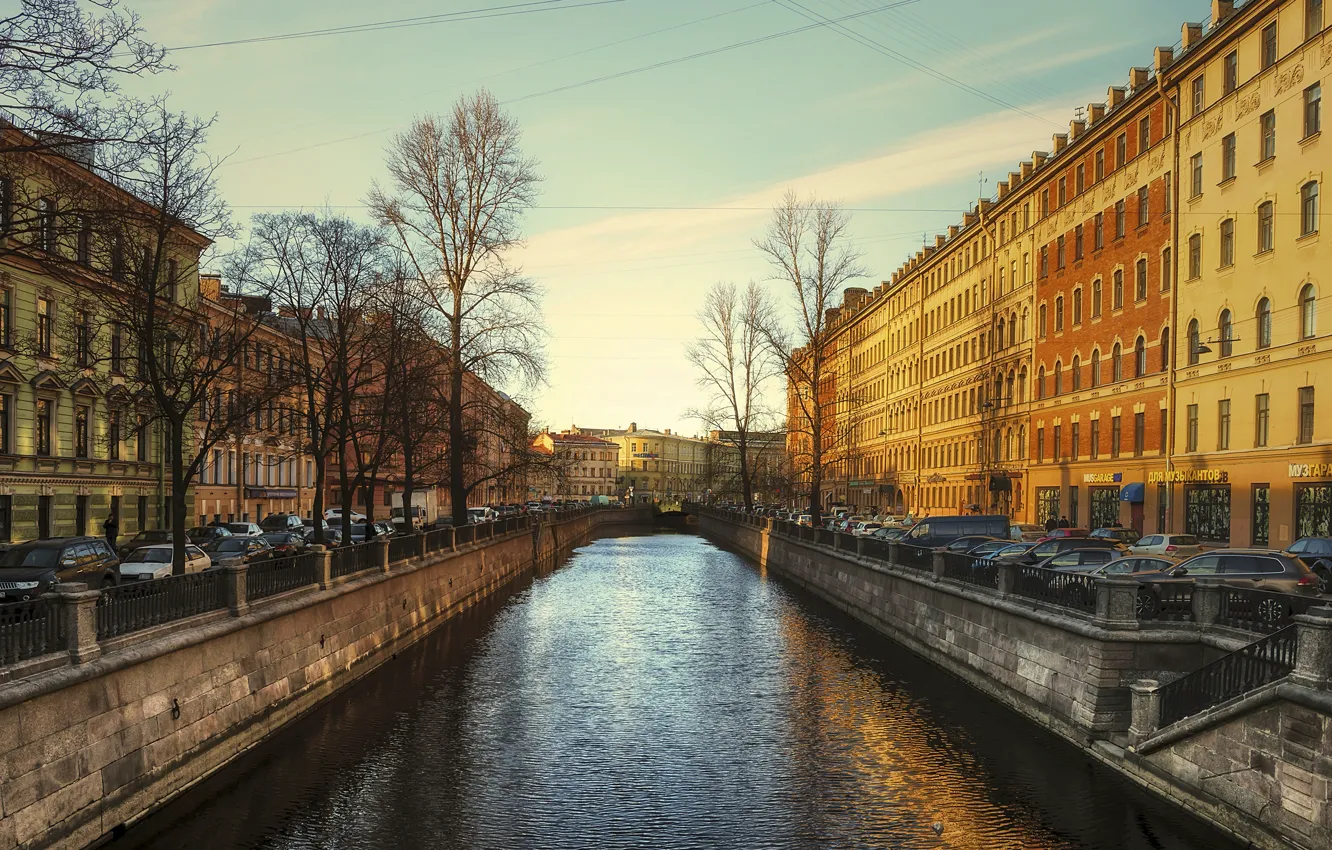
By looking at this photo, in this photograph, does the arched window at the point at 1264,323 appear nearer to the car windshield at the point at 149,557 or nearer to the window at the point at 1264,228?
the window at the point at 1264,228

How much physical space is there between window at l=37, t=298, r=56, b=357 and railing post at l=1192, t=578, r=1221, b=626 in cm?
4056

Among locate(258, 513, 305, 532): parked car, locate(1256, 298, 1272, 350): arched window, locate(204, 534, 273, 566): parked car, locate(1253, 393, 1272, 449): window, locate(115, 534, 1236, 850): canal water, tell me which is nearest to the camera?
locate(115, 534, 1236, 850): canal water

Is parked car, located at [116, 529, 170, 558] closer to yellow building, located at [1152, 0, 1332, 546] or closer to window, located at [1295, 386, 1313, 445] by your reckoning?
yellow building, located at [1152, 0, 1332, 546]

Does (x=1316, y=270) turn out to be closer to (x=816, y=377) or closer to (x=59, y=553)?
(x=816, y=377)

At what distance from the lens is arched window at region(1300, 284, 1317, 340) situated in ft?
121

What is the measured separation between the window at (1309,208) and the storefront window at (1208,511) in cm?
997

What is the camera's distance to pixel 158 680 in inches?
586

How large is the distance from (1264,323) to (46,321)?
4539 cm

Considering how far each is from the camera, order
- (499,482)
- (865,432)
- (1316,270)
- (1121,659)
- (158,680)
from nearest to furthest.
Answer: (158,680), (1121,659), (1316,270), (499,482), (865,432)

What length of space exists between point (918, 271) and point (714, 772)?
7944 cm

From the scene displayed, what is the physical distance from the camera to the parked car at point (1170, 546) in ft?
102

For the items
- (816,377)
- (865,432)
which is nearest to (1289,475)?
(816,377)

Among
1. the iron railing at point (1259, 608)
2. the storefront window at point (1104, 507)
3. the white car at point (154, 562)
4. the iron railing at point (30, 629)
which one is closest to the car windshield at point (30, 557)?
the white car at point (154, 562)

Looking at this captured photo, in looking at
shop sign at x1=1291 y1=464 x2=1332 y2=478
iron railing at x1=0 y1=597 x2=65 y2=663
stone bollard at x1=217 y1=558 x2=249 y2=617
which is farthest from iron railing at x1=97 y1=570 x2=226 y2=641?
shop sign at x1=1291 y1=464 x2=1332 y2=478
